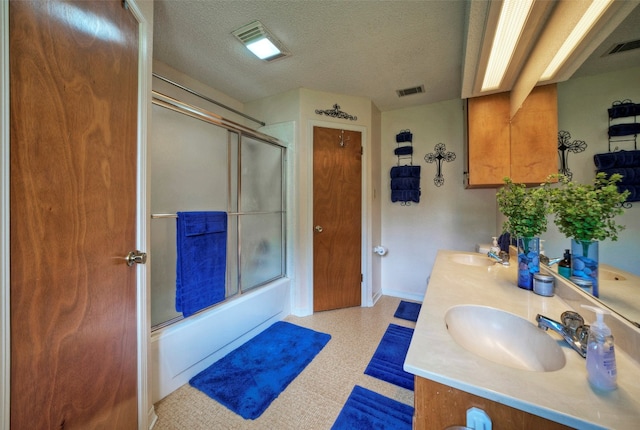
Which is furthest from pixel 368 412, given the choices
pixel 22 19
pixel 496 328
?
pixel 22 19

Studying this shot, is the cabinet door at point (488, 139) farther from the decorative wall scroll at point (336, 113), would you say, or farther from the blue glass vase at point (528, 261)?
the decorative wall scroll at point (336, 113)

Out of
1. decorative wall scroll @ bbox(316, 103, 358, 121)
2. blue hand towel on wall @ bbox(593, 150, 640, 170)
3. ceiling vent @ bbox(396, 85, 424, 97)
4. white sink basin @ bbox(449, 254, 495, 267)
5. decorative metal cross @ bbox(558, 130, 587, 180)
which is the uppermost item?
ceiling vent @ bbox(396, 85, 424, 97)

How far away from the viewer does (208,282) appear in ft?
5.63

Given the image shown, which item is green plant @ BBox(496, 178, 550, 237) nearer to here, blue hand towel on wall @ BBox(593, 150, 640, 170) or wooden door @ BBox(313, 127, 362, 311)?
blue hand towel on wall @ BBox(593, 150, 640, 170)

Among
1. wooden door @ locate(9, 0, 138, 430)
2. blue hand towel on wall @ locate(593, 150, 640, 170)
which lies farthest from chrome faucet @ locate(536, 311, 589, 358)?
wooden door @ locate(9, 0, 138, 430)

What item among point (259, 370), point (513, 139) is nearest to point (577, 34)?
point (513, 139)

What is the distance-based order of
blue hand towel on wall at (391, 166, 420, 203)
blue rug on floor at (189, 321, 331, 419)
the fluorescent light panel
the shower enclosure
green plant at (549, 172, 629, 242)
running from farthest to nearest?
blue hand towel on wall at (391, 166, 420, 203) → the shower enclosure → the fluorescent light panel → blue rug on floor at (189, 321, 331, 419) → green plant at (549, 172, 629, 242)

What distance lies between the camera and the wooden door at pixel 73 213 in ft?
2.19

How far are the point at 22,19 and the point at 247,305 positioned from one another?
76.1 inches

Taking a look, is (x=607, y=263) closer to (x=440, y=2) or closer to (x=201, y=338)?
(x=440, y=2)

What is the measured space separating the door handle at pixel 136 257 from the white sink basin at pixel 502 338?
4.42 feet

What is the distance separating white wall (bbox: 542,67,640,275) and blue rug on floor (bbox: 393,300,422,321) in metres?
1.52

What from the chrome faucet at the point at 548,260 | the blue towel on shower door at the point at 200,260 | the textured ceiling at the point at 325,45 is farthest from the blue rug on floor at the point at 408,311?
the textured ceiling at the point at 325,45

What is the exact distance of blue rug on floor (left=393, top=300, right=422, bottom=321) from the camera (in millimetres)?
2479
